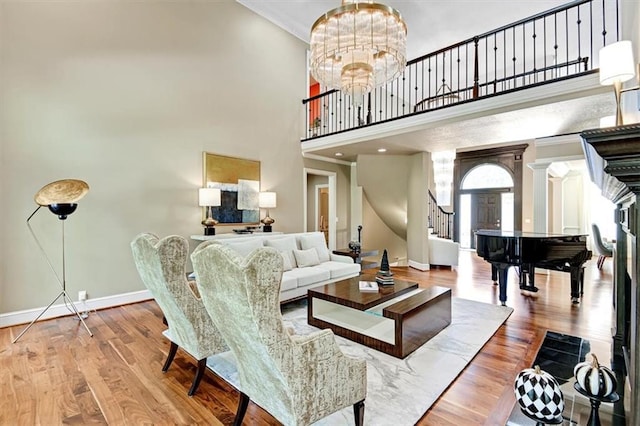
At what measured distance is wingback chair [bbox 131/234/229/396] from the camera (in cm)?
194

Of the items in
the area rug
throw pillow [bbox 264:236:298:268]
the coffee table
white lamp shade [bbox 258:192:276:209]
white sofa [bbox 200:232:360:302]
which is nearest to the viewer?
the area rug

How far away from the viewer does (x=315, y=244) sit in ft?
16.2

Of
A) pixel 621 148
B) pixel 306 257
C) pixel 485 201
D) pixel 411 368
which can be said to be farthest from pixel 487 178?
pixel 621 148

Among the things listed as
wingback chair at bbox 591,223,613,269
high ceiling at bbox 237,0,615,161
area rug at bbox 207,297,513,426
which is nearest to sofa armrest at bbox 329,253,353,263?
area rug at bbox 207,297,513,426

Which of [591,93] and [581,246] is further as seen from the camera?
[581,246]

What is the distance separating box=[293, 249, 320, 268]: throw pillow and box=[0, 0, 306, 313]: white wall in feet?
6.28

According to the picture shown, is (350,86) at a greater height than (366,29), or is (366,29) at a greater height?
(366,29)

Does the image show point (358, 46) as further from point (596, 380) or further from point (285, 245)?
point (596, 380)

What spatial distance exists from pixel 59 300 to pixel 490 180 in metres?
10.4

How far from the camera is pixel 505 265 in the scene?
3764mm

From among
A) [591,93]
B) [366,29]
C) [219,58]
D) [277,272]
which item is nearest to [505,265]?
[591,93]

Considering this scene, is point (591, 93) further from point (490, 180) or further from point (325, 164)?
point (490, 180)

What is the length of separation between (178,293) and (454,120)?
4.06 m

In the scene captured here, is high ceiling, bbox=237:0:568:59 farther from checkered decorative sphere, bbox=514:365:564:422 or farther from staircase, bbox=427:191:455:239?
A: checkered decorative sphere, bbox=514:365:564:422
